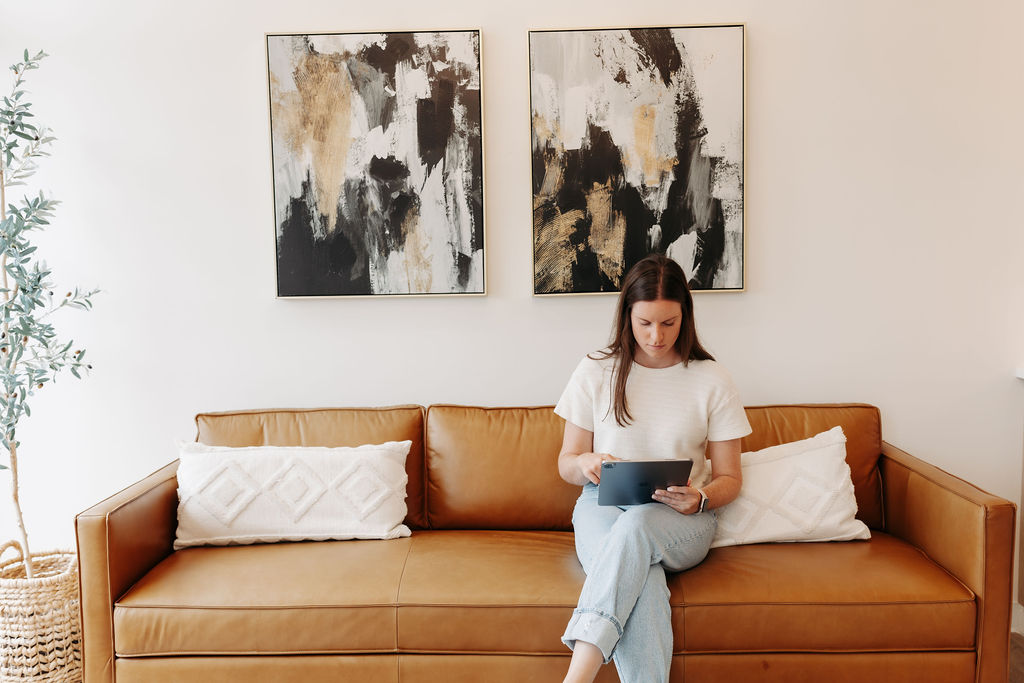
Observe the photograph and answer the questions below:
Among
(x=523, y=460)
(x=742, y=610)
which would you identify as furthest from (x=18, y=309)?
(x=742, y=610)

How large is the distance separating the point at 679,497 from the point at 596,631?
1.44 feet

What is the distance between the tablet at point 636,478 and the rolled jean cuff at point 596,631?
0.99 feet

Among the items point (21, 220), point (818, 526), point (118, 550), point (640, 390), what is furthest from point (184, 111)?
point (818, 526)

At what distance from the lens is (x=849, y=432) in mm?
2301

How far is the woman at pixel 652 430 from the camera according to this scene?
5.62 ft

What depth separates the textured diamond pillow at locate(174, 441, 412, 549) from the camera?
6.82 feet

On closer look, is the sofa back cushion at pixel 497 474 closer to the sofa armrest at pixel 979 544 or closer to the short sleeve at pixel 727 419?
the short sleeve at pixel 727 419

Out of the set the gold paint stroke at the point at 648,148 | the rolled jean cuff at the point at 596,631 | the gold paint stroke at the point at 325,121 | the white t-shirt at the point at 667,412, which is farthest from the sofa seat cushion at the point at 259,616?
the gold paint stroke at the point at 648,148

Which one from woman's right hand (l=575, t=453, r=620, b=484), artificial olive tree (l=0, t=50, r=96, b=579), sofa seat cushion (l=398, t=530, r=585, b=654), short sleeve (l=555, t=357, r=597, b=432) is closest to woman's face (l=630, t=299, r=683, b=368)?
short sleeve (l=555, t=357, r=597, b=432)

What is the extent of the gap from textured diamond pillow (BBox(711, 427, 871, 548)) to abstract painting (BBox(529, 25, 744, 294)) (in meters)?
0.69

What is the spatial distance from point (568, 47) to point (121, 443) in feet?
7.11

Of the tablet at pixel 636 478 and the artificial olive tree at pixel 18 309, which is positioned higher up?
the artificial olive tree at pixel 18 309

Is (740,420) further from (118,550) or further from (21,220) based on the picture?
(21,220)

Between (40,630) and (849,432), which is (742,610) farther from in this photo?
(40,630)
